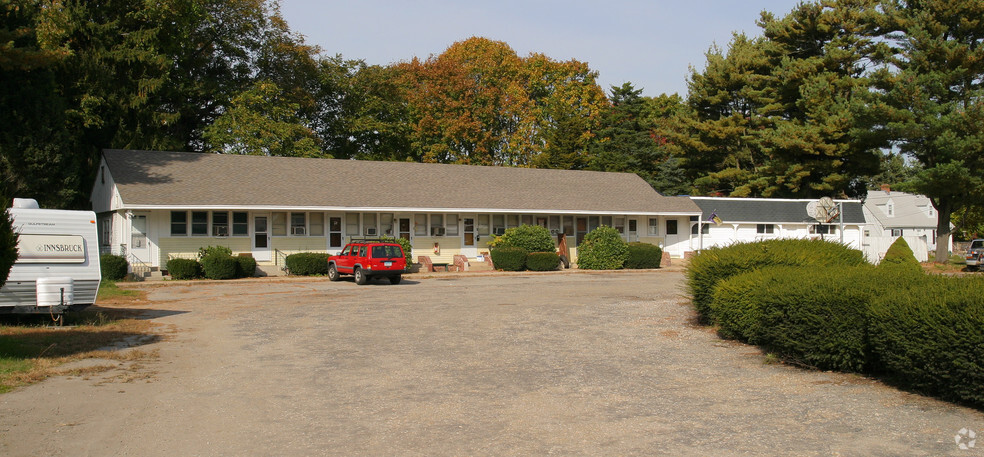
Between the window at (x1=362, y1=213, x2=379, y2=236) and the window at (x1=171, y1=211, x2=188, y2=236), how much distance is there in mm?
7694

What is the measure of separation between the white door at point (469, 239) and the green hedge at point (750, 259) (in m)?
21.5

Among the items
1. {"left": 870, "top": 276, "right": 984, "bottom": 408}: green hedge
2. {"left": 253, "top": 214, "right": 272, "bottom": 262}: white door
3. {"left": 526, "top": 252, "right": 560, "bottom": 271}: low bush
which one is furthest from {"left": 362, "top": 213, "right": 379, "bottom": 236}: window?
{"left": 870, "top": 276, "right": 984, "bottom": 408}: green hedge

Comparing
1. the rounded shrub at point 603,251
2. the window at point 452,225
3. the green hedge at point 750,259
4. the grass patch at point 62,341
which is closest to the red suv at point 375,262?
the window at point 452,225

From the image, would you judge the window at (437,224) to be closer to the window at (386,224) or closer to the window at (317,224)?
the window at (386,224)

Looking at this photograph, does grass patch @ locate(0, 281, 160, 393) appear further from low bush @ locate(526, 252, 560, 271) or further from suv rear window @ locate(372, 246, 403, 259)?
low bush @ locate(526, 252, 560, 271)

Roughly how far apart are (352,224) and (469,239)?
6013 mm

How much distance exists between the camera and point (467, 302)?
792 inches

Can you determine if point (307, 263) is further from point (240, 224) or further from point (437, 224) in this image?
point (437, 224)

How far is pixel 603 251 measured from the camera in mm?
36094

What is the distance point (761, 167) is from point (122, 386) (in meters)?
47.9

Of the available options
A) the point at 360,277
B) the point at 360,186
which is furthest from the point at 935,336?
the point at 360,186

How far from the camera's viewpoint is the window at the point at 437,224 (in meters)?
36.2

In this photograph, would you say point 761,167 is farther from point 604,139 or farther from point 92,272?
point 92,272

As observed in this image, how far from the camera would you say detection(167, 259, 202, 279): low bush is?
28.1m
